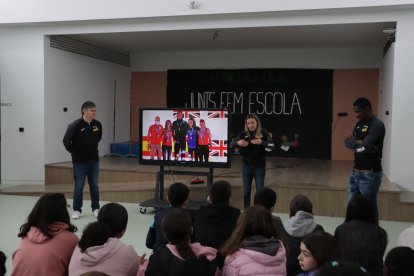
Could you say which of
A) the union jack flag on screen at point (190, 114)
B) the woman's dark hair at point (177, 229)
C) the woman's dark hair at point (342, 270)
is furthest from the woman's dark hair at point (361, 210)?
the union jack flag on screen at point (190, 114)

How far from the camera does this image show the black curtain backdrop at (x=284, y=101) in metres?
9.92

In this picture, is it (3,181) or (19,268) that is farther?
(3,181)

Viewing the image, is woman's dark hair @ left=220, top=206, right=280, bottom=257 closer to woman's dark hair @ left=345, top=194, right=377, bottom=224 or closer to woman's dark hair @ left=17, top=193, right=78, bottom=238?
woman's dark hair @ left=345, top=194, right=377, bottom=224

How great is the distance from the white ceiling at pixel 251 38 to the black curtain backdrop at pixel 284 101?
2.08ft

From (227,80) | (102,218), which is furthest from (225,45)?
(102,218)

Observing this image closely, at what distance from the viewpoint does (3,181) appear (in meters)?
8.02

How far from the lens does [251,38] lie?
8.66m

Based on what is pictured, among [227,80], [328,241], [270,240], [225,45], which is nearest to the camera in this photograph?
[328,241]

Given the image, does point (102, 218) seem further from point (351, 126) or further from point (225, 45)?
point (351, 126)

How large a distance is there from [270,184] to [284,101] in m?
4.06

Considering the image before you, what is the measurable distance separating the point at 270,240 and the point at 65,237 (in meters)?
1.11

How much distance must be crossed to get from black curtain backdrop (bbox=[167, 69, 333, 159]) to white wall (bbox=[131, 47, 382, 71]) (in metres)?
0.15

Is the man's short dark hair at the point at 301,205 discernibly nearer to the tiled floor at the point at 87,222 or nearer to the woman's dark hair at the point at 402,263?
the woman's dark hair at the point at 402,263

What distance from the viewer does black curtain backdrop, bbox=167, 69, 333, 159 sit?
992cm
